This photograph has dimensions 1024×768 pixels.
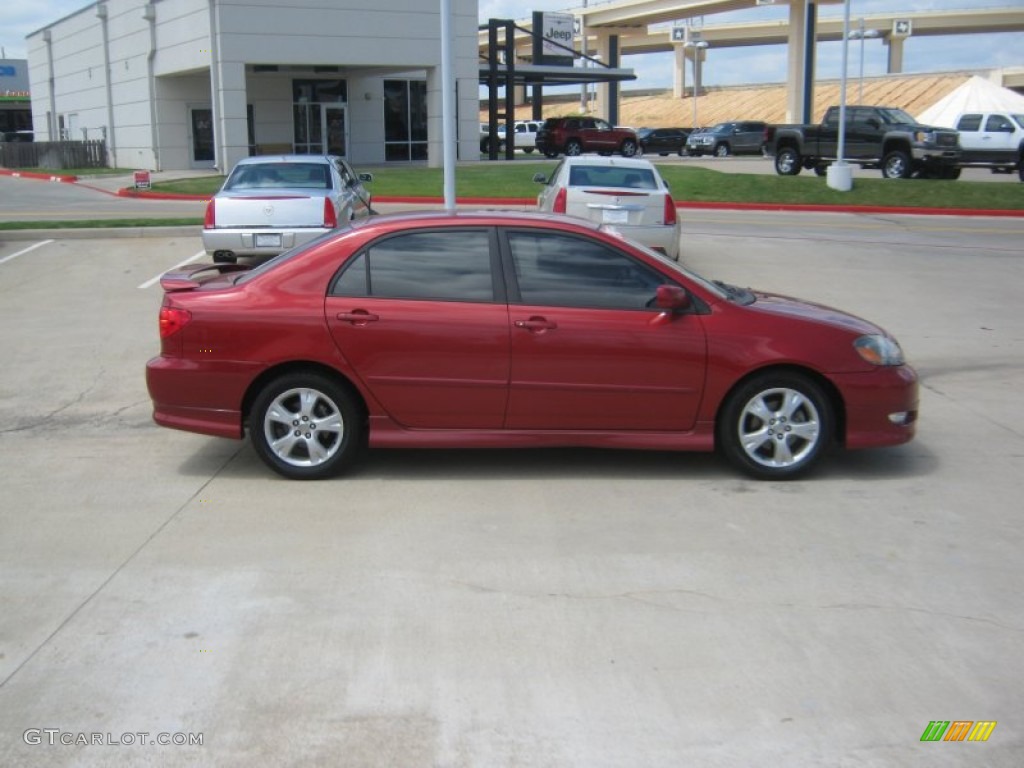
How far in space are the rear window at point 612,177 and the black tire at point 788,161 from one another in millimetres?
19344

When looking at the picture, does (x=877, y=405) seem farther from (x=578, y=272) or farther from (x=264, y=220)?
(x=264, y=220)

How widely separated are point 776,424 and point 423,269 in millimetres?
2357

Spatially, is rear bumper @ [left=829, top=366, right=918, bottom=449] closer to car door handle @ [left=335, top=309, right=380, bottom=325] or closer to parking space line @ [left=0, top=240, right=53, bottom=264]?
car door handle @ [left=335, top=309, right=380, bottom=325]

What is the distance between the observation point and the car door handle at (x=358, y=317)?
6.70 m

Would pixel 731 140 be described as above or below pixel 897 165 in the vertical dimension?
above

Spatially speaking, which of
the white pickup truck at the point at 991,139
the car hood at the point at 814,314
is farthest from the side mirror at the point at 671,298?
the white pickup truck at the point at 991,139

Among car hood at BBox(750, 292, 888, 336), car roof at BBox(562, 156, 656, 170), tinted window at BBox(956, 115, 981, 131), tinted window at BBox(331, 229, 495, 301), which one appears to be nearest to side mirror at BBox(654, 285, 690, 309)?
car hood at BBox(750, 292, 888, 336)

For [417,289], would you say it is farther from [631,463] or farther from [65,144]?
[65,144]

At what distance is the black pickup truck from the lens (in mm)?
30266

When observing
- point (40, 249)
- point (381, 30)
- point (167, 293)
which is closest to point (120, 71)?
point (381, 30)

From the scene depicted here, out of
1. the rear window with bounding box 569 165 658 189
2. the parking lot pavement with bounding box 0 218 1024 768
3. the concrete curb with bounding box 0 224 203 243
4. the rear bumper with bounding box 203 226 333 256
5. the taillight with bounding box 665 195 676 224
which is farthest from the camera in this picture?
the concrete curb with bounding box 0 224 203 243

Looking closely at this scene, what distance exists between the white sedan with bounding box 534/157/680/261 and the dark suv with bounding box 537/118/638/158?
113 ft

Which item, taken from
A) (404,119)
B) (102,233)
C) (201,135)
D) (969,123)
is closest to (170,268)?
(102,233)

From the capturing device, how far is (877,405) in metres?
6.83
